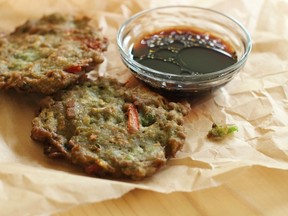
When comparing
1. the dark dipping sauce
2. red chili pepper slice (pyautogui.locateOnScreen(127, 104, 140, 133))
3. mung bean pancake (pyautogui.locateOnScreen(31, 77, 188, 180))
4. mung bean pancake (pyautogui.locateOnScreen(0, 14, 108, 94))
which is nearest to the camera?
mung bean pancake (pyautogui.locateOnScreen(31, 77, 188, 180))

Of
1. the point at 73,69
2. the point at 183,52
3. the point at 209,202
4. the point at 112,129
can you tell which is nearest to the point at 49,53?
the point at 73,69

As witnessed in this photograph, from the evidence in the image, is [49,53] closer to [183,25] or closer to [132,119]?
[132,119]

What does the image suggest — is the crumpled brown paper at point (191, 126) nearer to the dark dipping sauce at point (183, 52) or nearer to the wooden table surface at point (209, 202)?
the wooden table surface at point (209, 202)

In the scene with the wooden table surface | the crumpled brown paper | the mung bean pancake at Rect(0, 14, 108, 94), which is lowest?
the wooden table surface

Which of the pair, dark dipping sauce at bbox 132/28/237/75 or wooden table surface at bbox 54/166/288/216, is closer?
wooden table surface at bbox 54/166/288/216

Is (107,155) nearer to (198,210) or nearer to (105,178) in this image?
(105,178)

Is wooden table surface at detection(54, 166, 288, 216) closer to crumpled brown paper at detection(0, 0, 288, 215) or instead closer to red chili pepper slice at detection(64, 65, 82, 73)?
crumpled brown paper at detection(0, 0, 288, 215)

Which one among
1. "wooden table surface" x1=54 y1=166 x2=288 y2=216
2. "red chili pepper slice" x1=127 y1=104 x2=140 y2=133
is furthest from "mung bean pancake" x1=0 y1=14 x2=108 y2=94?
"wooden table surface" x1=54 y1=166 x2=288 y2=216
